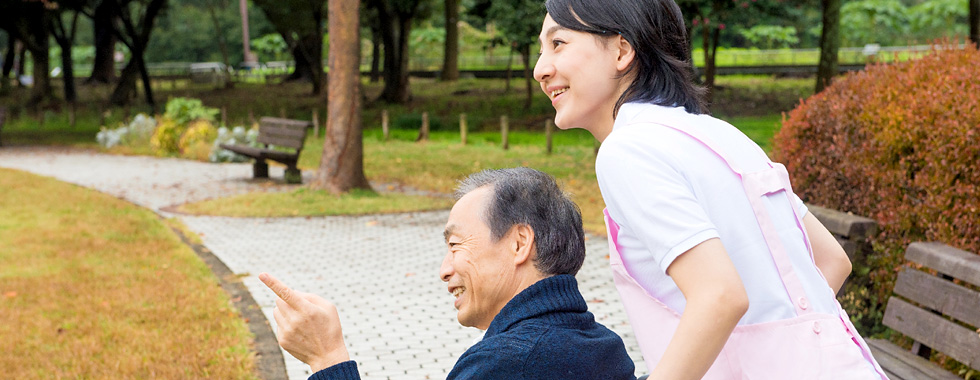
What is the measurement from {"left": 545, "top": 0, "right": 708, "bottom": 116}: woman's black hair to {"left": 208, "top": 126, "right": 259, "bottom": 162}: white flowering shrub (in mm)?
16258

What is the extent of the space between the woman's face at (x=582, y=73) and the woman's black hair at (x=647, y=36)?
0.7 inches

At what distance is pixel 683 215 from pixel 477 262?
21.1 inches

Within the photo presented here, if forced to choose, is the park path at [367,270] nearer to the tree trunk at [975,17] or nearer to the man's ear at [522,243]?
Result: the man's ear at [522,243]

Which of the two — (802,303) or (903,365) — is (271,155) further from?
(802,303)

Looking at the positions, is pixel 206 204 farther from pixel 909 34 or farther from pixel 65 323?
pixel 909 34

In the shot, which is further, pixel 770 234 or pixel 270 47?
pixel 270 47

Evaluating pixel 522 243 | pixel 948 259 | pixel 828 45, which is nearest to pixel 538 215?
pixel 522 243

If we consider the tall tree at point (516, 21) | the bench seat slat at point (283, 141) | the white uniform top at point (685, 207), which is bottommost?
the bench seat slat at point (283, 141)

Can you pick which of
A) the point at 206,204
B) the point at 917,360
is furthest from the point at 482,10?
the point at 917,360

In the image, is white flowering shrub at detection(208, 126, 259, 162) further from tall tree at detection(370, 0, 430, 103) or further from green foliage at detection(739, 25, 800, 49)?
green foliage at detection(739, 25, 800, 49)

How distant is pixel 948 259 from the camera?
3803 millimetres

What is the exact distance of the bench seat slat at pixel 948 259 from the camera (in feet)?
12.0

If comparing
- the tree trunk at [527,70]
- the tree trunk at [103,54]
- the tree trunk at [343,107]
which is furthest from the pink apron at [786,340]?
the tree trunk at [103,54]

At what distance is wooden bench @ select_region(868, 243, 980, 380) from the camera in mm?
3654
